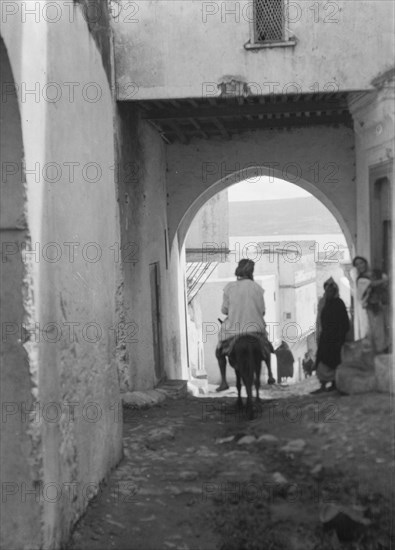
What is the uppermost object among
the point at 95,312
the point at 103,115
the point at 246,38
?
the point at 246,38

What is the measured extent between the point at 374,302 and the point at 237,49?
130 inches

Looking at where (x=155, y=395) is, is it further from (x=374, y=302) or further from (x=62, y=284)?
(x=62, y=284)

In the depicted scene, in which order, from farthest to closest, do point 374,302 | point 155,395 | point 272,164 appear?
point 272,164 → point 155,395 → point 374,302

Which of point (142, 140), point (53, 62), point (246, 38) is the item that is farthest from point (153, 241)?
point (53, 62)

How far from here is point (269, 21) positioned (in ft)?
29.5

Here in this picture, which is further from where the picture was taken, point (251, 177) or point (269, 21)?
point (251, 177)

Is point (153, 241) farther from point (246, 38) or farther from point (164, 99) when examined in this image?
point (246, 38)

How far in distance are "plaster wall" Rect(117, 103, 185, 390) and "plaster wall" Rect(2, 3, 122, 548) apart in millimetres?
2685

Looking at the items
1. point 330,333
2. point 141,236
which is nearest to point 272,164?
point 141,236

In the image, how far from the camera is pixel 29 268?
4.29m

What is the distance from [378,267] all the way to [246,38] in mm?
3164

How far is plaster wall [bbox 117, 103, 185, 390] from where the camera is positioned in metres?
9.41

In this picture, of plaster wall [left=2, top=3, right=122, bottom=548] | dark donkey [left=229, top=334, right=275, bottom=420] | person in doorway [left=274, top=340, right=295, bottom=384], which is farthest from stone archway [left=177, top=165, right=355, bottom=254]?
plaster wall [left=2, top=3, right=122, bottom=548]

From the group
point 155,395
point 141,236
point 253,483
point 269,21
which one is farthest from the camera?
point 141,236
